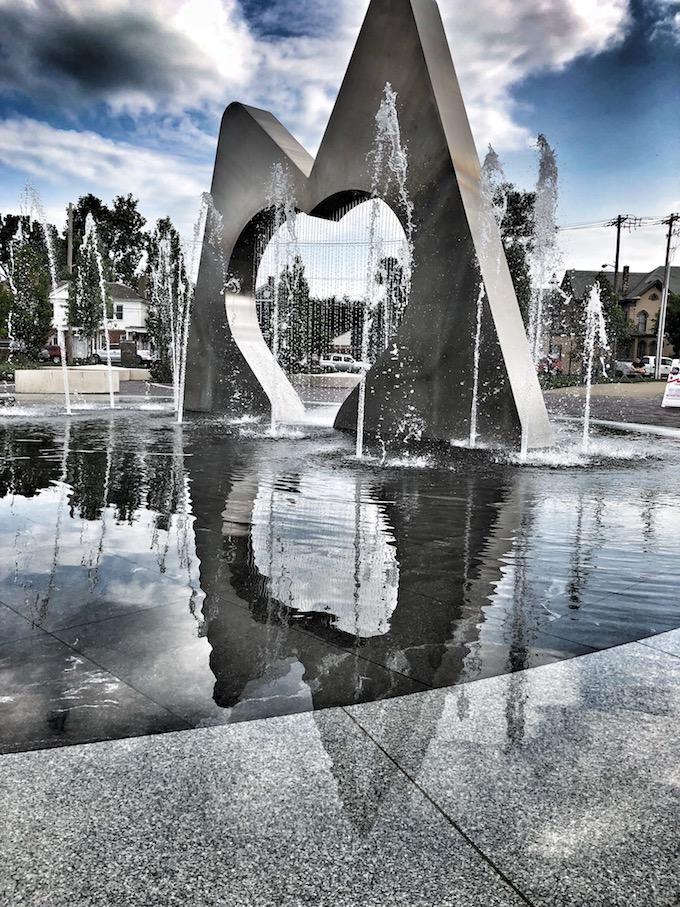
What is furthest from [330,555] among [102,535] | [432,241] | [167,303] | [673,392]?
[167,303]

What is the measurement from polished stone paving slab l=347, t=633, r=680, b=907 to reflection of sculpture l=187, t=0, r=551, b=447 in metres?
6.94

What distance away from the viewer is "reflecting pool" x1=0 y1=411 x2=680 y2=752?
285 cm

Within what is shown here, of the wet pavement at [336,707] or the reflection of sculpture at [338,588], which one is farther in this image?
the reflection of sculpture at [338,588]

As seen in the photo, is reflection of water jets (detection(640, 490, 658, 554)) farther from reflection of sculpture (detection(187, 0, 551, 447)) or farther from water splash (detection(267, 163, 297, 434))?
water splash (detection(267, 163, 297, 434))

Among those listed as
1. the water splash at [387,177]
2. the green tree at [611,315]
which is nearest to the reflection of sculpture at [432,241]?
the water splash at [387,177]

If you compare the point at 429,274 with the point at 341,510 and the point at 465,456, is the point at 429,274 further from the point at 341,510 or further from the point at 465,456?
the point at 341,510

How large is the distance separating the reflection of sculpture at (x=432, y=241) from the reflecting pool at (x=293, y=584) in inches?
79.6

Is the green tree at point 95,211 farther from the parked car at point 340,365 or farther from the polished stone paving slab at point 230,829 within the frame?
the polished stone paving slab at point 230,829

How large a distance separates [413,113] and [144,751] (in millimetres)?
10109

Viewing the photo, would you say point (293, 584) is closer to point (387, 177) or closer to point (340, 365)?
point (387, 177)

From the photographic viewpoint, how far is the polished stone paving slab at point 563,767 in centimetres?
182

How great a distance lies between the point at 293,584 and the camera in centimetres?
413

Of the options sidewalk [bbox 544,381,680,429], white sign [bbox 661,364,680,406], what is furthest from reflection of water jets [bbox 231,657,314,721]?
white sign [bbox 661,364,680,406]

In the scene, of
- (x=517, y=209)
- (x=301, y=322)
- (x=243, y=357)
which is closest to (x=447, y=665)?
(x=243, y=357)
